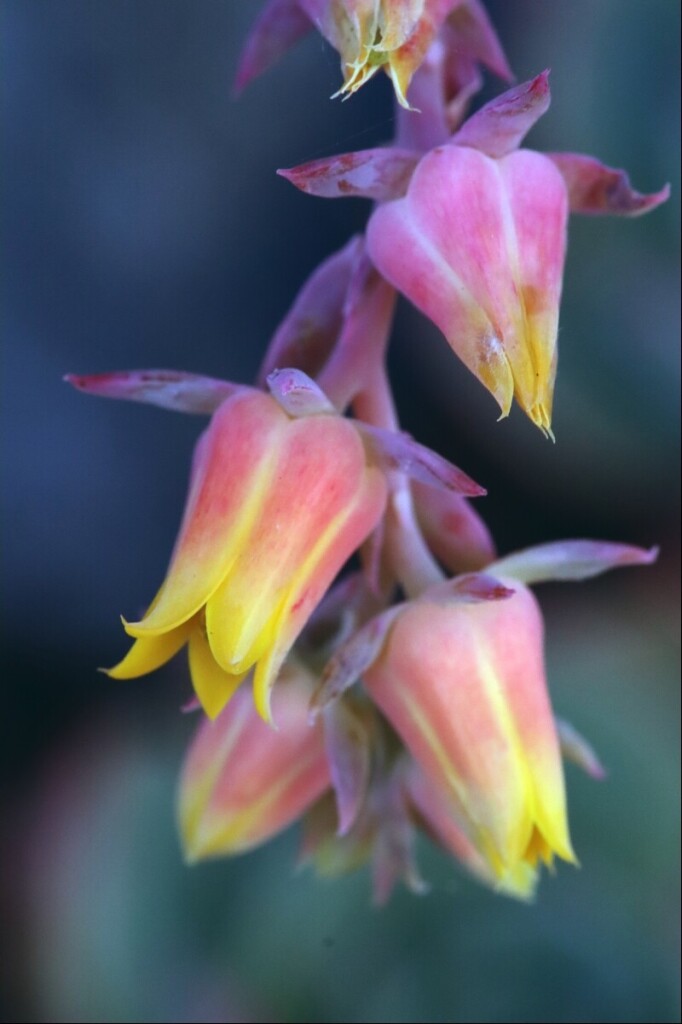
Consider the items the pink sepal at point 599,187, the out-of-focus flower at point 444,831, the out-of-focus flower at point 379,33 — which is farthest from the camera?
the out-of-focus flower at point 444,831

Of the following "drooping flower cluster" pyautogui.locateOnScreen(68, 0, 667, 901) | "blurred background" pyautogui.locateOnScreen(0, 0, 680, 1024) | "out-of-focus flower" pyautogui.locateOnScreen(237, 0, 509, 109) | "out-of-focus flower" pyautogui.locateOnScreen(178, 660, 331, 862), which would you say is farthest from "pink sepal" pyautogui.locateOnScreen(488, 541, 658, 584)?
"blurred background" pyautogui.locateOnScreen(0, 0, 680, 1024)

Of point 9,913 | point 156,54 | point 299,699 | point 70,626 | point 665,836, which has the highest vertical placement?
point 156,54

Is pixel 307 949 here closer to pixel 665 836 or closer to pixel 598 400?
pixel 665 836

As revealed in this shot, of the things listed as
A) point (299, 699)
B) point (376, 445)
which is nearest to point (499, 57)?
point (376, 445)

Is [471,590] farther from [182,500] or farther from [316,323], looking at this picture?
[182,500]

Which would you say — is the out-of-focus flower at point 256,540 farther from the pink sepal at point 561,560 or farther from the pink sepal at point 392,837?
the pink sepal at point 392,837

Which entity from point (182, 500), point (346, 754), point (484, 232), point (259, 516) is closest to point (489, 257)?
point (484, 232)

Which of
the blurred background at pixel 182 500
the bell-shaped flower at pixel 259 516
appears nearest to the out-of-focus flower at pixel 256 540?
the bell-shaped flower at pixel 259 516
